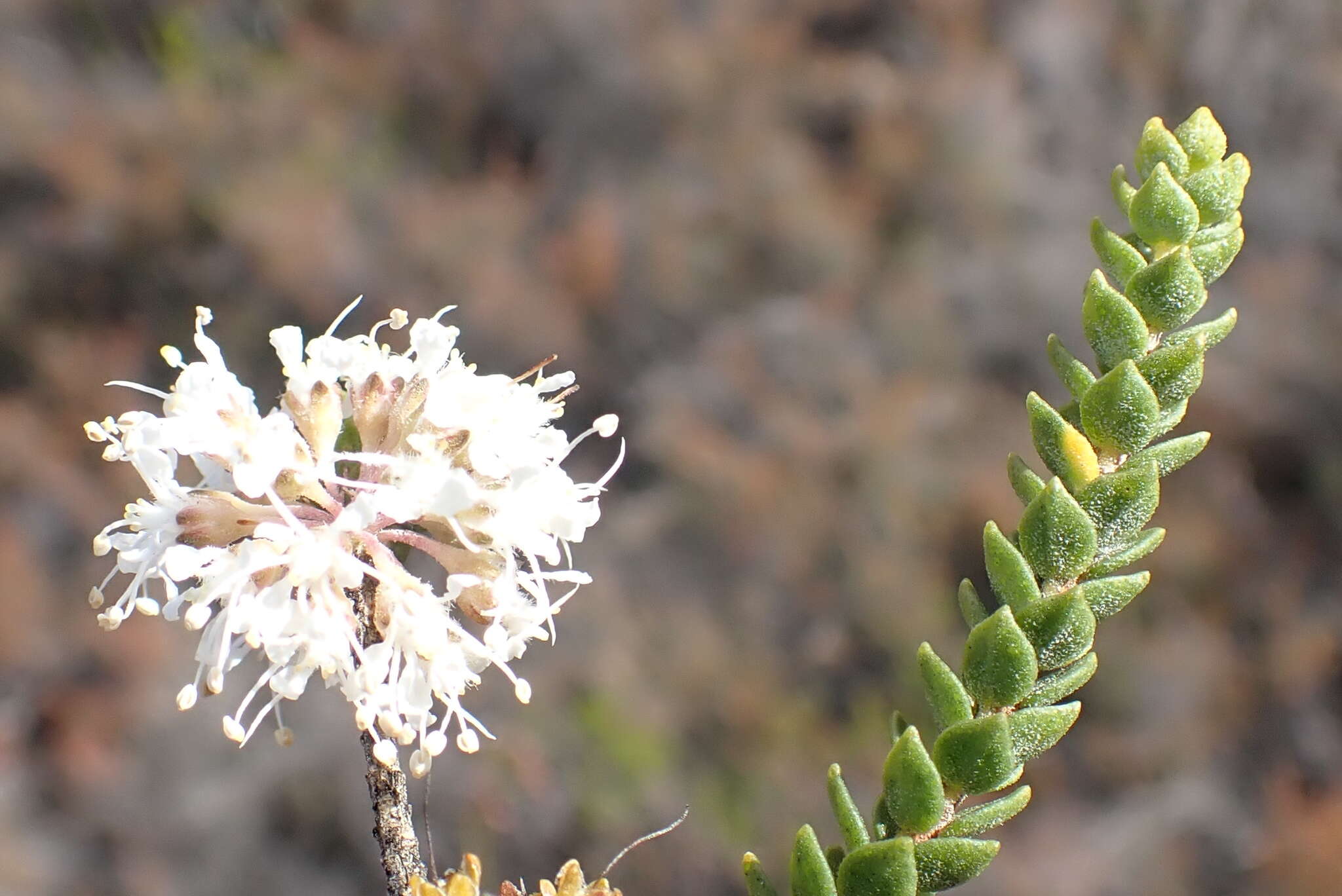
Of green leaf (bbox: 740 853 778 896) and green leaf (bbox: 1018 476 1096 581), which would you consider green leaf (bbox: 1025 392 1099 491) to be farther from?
green leaf (bbox: 740 853 778 896)

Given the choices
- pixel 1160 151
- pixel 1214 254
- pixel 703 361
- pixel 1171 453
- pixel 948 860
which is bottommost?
pixel 948 860

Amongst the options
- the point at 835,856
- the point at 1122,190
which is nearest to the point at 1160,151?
the point at 1122,190

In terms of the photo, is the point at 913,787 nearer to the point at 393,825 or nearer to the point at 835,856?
the point at 835,856

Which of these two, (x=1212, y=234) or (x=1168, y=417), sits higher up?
(x=1212, y=234)

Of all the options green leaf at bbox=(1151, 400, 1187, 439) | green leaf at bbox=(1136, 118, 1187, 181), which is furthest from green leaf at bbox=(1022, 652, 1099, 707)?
green leaf at bbox=(1136, 118, 1187, 181)

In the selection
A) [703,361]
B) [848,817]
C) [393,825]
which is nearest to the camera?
[393,825]

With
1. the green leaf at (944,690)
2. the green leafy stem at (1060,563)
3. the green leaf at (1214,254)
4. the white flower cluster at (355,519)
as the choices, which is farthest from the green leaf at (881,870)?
the green leaf at (1214,254)
